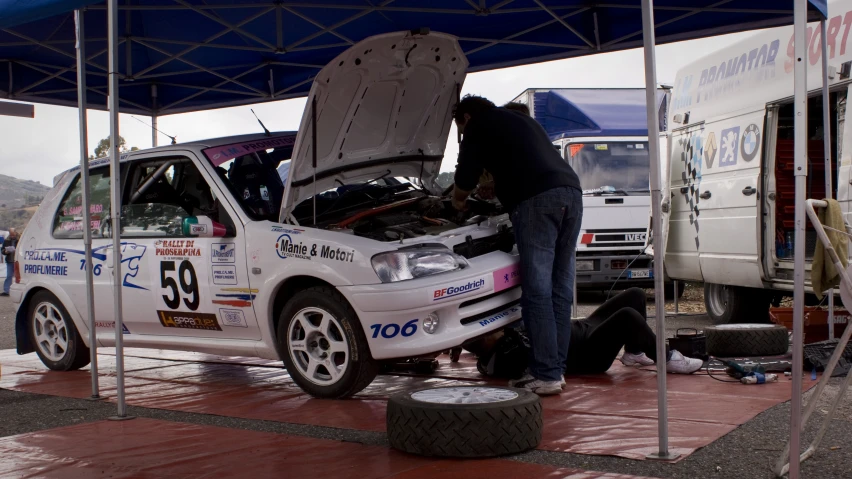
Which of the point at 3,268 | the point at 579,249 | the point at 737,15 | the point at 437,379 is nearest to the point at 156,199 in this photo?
the point at 437,379

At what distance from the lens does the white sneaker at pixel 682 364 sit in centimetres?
584

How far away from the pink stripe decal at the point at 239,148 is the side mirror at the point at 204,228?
0.51m

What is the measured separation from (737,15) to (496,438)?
413 cm

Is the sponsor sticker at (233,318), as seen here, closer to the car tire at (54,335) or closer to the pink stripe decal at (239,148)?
the pink stripe decal at (239,148)

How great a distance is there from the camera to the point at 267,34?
26.1 feet

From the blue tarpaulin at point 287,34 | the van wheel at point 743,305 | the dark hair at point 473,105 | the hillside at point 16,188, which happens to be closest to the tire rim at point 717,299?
the van wheel at point 743,305

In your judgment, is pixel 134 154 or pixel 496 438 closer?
pixel 496 438

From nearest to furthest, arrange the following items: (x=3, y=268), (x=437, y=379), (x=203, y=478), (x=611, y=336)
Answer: (x=203, y=478)
(x=611, y=336)
(x=437, y=379)
(x=3, y=268)

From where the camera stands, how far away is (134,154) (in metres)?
6.85

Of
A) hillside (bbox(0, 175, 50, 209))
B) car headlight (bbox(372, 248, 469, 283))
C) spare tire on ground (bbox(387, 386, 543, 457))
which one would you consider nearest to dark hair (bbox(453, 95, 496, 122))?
car headlight (bbox(372, 248, 469, 283))

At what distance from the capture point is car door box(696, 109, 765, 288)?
880 cm

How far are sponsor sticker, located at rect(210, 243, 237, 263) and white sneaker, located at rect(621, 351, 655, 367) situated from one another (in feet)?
9.23

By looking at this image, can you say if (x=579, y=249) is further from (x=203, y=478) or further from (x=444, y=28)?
(x=203, y=478)

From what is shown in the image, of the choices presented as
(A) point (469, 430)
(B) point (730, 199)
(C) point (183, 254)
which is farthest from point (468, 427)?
(B) point (730, 199)
